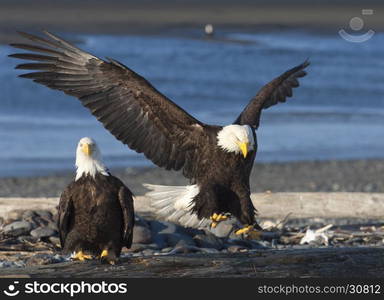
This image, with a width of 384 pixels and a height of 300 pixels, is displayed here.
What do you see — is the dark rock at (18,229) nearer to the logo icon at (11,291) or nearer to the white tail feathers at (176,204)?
the white tail feathers at (176,204)

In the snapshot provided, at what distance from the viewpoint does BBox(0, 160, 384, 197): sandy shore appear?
11750 mm

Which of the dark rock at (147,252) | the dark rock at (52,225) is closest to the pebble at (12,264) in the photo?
the dark rock at (52,225)

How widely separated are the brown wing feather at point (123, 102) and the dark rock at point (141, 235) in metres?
0.47

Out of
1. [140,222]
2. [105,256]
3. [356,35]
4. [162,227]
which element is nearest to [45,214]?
[140,222]

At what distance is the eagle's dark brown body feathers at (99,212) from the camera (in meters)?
6.80

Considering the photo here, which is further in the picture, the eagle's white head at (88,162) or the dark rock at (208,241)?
the dark rock at (208,241)

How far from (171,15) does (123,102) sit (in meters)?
25.9

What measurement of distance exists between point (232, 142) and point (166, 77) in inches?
458

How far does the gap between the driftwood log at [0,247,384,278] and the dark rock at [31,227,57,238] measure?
1.09m

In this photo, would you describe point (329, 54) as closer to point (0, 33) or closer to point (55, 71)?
point (0, 33)

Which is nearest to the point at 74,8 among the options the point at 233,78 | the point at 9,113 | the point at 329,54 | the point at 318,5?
the point at 318,5

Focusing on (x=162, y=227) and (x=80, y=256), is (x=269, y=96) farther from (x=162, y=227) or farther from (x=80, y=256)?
(x=80, y=256)

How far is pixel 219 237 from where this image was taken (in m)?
8.17

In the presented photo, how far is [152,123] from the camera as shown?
802 cm
